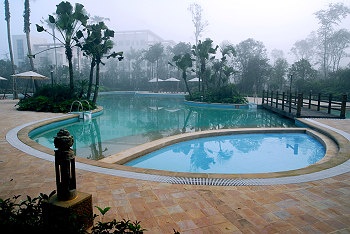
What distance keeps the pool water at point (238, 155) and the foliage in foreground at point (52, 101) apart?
804 cm

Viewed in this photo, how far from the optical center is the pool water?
6148mm

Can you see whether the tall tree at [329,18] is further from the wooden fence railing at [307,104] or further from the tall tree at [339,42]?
the wooden fence railing at [307,104]

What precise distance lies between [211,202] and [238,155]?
4298 mm

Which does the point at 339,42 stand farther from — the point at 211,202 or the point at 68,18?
the point at 211,202

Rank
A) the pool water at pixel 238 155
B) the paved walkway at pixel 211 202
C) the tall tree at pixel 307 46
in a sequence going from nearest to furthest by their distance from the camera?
1. the paved walkway at pixel 211 202
2. the pool water at pixel 238 155
3. the tall tree at pixel 307 46

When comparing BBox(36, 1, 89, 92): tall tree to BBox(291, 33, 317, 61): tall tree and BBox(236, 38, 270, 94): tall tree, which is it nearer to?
BBox(236, 38, 270, 94): tall tree

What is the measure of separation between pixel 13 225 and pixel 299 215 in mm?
2891

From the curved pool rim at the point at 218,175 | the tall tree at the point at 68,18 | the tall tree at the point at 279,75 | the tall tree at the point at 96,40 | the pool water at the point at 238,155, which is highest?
the tall tree at the point at 68,18

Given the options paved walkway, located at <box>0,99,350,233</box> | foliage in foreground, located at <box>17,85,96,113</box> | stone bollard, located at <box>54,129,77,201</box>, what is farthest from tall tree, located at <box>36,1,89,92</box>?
stone bollard, located at <box>54,129,77,201</box>

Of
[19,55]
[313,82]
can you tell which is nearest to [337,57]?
[313,82]

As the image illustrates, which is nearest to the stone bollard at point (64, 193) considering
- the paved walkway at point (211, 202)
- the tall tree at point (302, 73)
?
the paved walkway at point (211, 202)

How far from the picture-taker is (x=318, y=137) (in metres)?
7.97

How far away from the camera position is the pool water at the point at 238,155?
615 cm

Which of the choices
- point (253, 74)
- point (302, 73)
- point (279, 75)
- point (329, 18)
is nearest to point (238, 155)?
point (253, 74)
